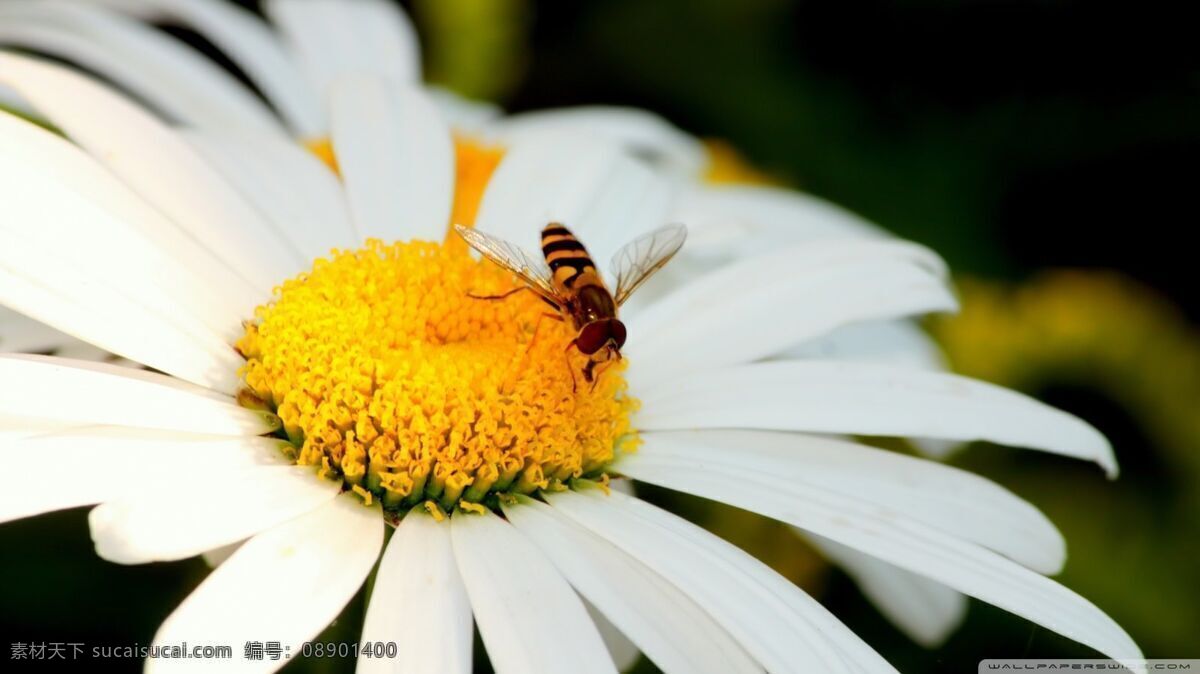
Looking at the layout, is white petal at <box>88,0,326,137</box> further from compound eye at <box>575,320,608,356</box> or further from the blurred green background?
compound eye at <box>575,320,608,356</box>

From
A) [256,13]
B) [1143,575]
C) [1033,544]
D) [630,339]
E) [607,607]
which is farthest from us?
[256,13]

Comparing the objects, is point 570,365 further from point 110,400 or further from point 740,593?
point 110,400

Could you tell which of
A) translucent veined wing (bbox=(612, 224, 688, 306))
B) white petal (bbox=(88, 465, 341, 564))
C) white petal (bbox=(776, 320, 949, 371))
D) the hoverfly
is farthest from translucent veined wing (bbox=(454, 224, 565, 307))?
white petal (bbox=(776, 320, 949, 371))

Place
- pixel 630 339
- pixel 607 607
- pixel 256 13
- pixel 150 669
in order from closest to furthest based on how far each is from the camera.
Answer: pixel 150 669 → pixel 607 607 → pixel 630 339 → pixel 256 13

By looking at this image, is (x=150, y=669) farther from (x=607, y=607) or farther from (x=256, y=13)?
(x=256, y=13)

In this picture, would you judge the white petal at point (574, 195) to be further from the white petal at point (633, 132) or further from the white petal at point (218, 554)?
the white petal at point (218, 554)

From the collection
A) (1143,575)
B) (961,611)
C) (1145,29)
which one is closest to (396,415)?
(961,611)
